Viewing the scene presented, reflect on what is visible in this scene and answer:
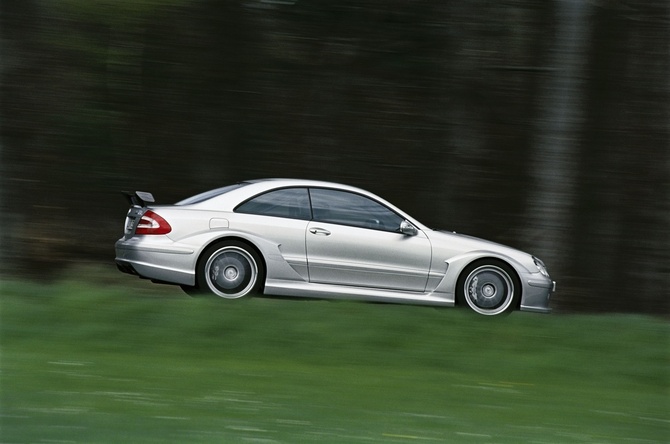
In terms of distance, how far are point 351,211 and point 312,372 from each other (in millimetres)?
3381

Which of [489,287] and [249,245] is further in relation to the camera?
[489,287]

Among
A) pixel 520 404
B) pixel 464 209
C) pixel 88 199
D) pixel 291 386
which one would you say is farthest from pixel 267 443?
pixel 88 199

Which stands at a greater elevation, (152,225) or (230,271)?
(152,225)

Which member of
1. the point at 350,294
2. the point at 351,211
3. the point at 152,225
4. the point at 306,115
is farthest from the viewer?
the point at 306,115

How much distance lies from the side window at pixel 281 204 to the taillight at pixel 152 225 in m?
0.81

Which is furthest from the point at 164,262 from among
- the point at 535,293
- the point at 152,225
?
the point at 535,293

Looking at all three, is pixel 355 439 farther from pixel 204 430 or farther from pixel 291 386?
pixel 291 386

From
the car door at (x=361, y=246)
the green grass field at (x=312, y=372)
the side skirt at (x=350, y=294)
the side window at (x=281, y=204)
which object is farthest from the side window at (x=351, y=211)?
the green grass field at (x=312, y=372)

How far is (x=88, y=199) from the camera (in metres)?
17.3

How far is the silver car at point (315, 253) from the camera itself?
10.4m

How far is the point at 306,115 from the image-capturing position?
1720 centimetres

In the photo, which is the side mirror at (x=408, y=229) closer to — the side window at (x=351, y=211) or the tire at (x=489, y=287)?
the side window at (x=351, y=211)

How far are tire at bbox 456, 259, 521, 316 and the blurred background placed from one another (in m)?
3.86

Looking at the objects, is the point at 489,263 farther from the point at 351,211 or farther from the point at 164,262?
the point at 164,262
